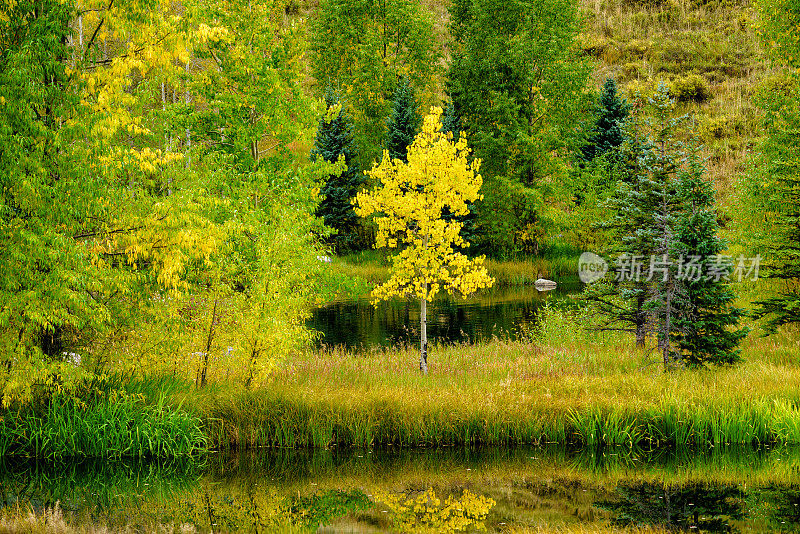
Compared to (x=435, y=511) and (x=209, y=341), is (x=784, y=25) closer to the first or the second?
(x=209, y=341)

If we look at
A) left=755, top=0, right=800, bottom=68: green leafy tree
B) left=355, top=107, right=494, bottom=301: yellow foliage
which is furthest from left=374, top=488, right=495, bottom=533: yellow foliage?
left=755, top=0, right=800, bottom=68: green leafy tree

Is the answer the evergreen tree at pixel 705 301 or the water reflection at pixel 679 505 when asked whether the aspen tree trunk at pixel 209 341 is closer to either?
the water reflection at pixel 679 505

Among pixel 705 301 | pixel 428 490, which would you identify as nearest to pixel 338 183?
pixel 705 301

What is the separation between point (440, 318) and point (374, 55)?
73.5 ft

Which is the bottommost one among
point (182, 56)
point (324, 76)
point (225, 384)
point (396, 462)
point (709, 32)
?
point (396, 462)

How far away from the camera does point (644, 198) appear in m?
15.9

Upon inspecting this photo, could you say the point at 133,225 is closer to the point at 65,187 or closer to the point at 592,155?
the point at 65,187

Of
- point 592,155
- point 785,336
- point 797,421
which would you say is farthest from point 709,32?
point 797,421

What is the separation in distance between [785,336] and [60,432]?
16.4 m

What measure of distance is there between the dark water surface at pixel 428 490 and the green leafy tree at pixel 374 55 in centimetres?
3293

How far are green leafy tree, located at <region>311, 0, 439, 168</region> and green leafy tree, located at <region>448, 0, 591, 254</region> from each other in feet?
18.4

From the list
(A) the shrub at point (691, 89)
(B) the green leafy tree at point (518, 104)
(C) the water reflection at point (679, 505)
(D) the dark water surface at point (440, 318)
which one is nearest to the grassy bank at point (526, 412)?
A: (C) the water reflection at point (679, 505)

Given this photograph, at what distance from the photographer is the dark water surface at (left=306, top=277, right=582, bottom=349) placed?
24.2 metres

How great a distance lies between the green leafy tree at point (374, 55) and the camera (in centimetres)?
4512
